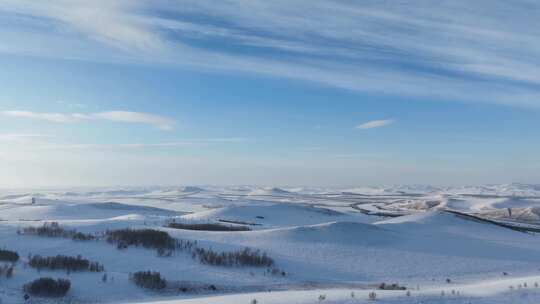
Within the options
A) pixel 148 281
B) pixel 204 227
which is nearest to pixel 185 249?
pixel 148 281

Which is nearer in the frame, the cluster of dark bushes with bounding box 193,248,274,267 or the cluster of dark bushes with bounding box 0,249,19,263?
the cluster of dark bushes with bounding box 0,249,19,263

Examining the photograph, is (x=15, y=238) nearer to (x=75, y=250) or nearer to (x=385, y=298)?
(x=75, y=250)

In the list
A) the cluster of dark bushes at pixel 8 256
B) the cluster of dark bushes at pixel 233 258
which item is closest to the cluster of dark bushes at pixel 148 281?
the cluster of dark bushes at pixel 233 258

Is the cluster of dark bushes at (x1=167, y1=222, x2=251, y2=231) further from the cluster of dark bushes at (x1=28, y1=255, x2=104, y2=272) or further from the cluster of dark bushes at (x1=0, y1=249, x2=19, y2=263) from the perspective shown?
the cluster of dark bushes at (x1=28, y1=255, x2=104, y2=272)

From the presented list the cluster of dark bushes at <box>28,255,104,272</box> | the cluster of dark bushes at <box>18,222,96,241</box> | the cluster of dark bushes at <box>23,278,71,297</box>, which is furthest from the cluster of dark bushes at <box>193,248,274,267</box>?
the cluster of dark bushes at <box>23,278,71,297</box>

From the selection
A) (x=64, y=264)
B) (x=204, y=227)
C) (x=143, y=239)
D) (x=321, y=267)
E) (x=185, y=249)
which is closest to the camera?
(x=64, y=264)

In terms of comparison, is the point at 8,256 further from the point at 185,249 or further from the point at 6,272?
the point at 185,249
